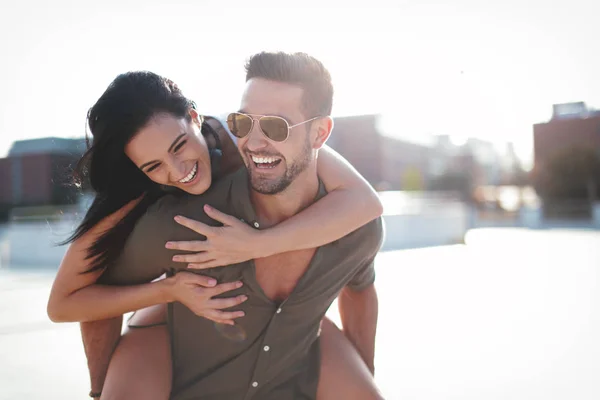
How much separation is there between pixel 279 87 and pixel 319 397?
4.13 feet

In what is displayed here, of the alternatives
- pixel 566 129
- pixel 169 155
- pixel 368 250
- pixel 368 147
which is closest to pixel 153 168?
pixel 169 155

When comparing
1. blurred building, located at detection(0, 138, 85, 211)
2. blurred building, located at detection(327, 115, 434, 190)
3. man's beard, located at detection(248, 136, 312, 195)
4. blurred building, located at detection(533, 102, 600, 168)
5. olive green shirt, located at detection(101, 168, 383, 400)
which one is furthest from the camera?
blurred building, located at detection(327, 115, 434, 190)

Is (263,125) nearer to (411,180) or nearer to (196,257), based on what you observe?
(196,257)

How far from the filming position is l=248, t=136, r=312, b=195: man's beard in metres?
2.20

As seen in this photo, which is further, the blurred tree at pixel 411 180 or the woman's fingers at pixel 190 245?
the blurred tree at pixel 411 180

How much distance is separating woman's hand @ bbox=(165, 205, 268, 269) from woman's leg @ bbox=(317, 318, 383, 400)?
64 cm

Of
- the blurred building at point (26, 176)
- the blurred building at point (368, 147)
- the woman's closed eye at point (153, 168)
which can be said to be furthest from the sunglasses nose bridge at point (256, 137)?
the blurred building at point (368, 147)

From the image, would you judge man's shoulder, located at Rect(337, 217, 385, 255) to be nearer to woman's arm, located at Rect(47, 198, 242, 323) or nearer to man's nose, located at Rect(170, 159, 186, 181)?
woman's arm, located at Rect(47, 198, 242, 323)

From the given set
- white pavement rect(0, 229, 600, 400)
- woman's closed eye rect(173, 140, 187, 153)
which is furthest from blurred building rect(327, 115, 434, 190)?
woman's closed eye rect(173, 140, 187, 153)

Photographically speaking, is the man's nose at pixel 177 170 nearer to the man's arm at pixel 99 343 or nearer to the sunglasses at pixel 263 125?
the sunglasses at pixel 263 125

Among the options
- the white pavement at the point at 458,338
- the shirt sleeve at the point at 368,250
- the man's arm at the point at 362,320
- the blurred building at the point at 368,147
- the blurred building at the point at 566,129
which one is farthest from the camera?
the blurred building at the point at 368,147

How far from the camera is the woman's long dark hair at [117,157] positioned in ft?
6.61

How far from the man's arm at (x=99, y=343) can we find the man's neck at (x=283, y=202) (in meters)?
0.70

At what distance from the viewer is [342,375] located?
7.77ft
